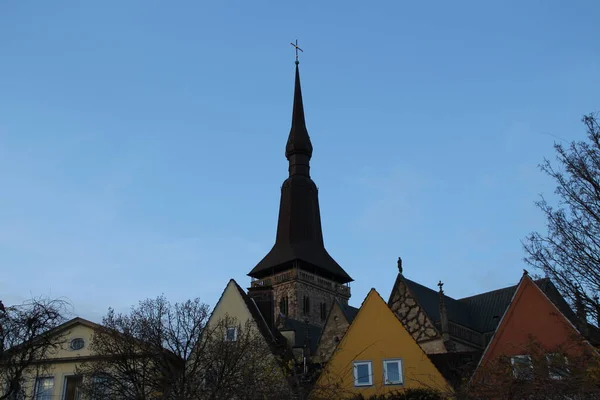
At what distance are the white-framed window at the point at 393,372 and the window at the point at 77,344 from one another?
1275 centimetres

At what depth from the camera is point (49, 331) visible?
16.9m

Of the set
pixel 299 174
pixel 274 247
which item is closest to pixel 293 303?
pixel 274 247

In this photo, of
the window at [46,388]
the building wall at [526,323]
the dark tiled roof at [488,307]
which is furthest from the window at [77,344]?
the dark tiled roof at [488,307]

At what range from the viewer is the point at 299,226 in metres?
75.8

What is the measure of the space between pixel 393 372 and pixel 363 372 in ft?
3.10

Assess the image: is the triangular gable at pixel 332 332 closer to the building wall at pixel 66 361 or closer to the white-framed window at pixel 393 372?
the building wall at pixel 66 361

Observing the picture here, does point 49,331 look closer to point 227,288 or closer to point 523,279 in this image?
point 227,288

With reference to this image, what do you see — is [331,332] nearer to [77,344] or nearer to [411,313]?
[411,313]

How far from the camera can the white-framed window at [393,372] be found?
22312 millimetres

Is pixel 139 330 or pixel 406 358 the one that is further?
pixel 139 330

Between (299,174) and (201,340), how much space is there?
5405cm

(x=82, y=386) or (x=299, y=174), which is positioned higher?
(x=299, y=174)

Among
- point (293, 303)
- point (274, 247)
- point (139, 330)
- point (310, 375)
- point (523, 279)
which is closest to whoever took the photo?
point (310, 375)

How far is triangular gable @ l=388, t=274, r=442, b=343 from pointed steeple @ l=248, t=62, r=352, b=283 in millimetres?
34986
